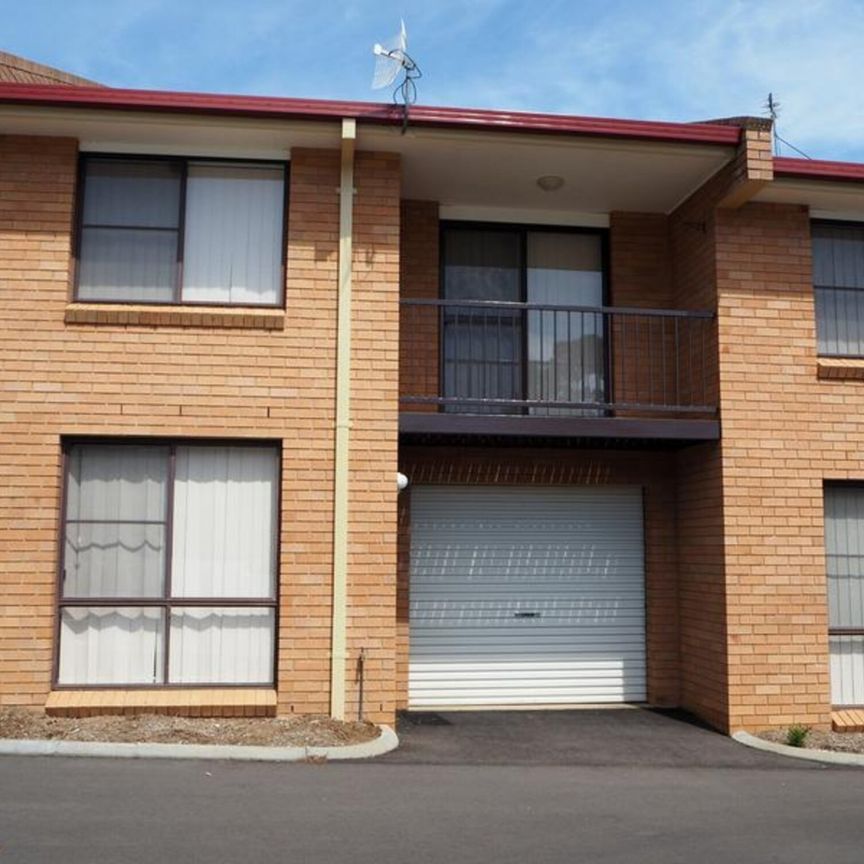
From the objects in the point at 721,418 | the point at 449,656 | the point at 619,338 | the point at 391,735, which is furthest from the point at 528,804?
the point at 619,338

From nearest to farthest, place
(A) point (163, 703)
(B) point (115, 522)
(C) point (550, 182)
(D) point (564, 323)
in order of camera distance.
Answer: (A) point (163, 703) < (B) point (115, 522) < (C) point (550, 182) < (D) point (564, 323)

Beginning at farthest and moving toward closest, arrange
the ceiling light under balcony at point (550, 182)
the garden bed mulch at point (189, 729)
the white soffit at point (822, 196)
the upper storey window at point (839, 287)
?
1. the upper storey window at point (839, 287)
2. the ceiling light under balcony at point (550, 182)
3. the white soffit at point (822, 196)
4. the garden bed mulch at point (189, 729)

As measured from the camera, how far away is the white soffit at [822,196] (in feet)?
32.3

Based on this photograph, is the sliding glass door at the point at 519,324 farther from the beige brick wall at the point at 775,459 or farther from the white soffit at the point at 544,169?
the beige brick wall at the point at 775,459

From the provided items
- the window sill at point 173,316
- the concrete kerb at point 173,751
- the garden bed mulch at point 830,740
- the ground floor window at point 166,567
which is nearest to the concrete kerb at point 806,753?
the garden bed mulch at point 830,740

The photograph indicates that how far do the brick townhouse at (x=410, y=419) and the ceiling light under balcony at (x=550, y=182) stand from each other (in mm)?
117

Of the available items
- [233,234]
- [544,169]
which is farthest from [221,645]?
[544,169]

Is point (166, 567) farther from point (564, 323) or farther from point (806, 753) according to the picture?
point (806, 753)

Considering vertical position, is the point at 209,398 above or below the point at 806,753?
above

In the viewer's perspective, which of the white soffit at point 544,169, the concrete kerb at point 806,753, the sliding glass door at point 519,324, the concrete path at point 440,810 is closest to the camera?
the concrete path at point 440,810

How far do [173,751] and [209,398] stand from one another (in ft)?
10.1

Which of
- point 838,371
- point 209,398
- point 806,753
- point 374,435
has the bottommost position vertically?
point 806,753

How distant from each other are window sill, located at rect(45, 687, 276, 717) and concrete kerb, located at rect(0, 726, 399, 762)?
811 millimetres

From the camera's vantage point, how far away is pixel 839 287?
10.4 metres
